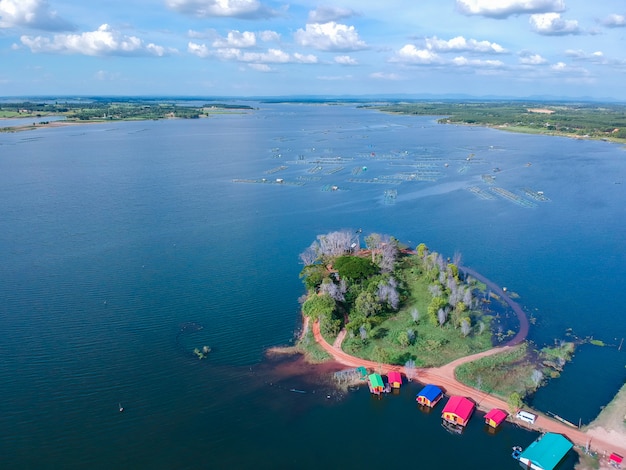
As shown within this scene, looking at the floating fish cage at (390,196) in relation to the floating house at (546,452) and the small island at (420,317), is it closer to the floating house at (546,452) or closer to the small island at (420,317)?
the small island at (420,317)

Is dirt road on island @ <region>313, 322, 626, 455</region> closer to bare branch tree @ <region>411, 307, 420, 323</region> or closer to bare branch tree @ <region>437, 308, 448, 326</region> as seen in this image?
bare branch tree @ <region>437, 308, 448, 326</region>

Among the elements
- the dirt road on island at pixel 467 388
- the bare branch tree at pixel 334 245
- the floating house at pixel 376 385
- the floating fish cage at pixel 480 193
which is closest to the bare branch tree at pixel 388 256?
the bare branch tree at pixel 334 245

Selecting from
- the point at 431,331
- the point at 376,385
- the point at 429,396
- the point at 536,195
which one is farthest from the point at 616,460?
the point at 536,195

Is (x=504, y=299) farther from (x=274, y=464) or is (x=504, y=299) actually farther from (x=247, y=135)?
(x=247, y=135)

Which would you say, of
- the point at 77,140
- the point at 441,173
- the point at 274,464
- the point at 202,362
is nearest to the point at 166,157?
the point at 77,140

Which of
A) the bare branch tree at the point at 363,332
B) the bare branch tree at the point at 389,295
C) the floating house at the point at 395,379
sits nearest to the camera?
the floating house at the point at 395,379

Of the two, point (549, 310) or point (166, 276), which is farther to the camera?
point (166, 276)
